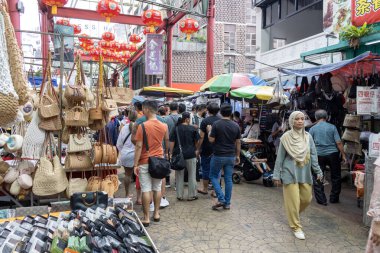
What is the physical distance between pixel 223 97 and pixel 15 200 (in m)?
7.57

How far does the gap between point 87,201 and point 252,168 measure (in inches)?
189

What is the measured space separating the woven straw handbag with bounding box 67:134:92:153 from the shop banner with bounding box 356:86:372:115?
4935mm

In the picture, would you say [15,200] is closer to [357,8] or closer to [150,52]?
[357,8]

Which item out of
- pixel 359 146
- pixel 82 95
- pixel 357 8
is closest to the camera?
pixel 82 95

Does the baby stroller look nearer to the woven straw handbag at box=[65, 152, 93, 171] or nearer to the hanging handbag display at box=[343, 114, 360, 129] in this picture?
the hanging handbag display at box=[343, 114, 360, 129]

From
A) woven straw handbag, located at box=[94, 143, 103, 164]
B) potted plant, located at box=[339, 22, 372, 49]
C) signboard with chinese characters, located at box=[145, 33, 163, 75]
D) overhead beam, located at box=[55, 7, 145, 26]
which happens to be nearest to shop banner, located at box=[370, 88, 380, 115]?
potted plant, located at box=[339, 22, 372, 49]

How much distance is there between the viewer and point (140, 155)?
4.85m

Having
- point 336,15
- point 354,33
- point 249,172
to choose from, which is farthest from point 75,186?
point 336,15

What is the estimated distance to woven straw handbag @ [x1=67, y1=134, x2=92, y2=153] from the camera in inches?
190

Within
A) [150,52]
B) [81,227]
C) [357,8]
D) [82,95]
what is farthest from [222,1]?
[81,227]

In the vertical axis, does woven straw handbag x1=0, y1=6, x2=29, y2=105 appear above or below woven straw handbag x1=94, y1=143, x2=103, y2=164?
above

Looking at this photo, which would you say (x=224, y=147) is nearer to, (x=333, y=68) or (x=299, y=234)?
(x=299, y=234)

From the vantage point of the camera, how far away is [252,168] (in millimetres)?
7918

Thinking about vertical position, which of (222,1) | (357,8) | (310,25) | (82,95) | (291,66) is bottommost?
(82,95)
